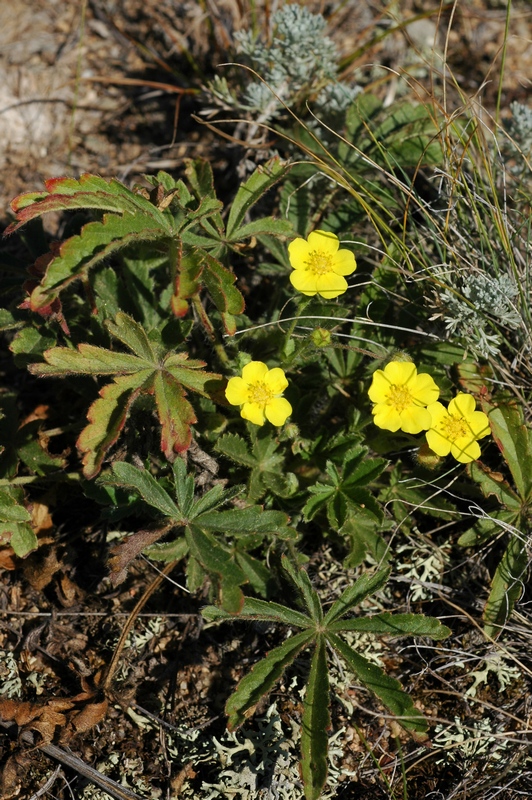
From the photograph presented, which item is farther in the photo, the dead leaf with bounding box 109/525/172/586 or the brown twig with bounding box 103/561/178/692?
the brown twig with bounding box 103/561/178/692

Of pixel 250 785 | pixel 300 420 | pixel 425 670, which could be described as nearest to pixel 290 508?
pixel 300 420

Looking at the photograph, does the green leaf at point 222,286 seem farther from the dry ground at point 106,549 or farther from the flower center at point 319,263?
the dry ground at point 106,549

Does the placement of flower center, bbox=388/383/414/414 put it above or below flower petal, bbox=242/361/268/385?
below

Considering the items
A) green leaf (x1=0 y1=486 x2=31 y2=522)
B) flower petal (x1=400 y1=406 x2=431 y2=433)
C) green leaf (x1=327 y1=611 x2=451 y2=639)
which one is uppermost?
flower petal (x1=400 y1=406 x2=431 y2=433)

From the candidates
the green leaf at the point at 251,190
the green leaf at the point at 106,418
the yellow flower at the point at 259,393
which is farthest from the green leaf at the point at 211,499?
the green leaf at the point at 251,190

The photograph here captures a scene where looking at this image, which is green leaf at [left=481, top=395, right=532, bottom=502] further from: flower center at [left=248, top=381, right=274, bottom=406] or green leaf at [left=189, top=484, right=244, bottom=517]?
green leaf at [left=189, top=484, right=244, bottom=517]

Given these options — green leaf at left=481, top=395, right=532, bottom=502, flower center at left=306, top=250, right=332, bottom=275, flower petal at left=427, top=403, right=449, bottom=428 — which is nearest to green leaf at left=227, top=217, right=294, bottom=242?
flower center at left=306, top=250, right=332, bottom=275
